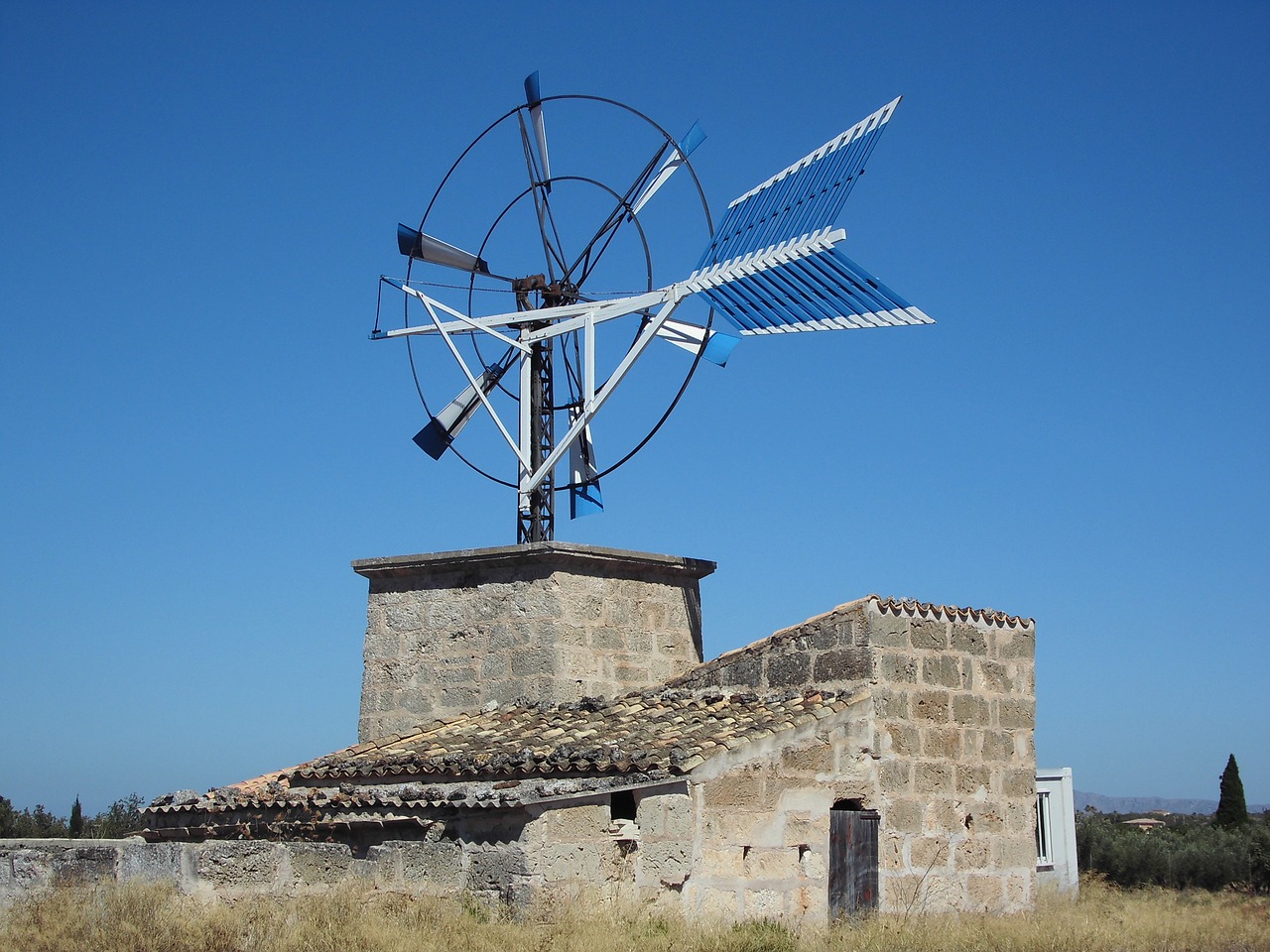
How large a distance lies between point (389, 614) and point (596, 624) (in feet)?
7.30

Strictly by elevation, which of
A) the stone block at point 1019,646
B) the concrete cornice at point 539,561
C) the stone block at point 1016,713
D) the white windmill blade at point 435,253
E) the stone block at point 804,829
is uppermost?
the white windmill blade at point 435,253

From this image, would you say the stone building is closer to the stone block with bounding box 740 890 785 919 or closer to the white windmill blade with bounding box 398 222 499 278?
the stone block with bounding box 740 890 785 919

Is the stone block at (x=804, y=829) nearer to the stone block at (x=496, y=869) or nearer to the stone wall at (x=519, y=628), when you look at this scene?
the stone block at (x=496, y=869)

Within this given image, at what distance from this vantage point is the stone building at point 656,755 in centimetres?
1063

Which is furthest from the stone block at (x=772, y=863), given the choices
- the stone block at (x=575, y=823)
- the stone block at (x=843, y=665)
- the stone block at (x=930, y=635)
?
the stone block at (x=930, y=635)

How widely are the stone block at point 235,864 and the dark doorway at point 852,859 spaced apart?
4.41m

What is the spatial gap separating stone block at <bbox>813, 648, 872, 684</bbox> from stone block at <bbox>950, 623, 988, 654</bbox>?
3.70 ft

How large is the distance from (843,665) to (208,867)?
5.37 metres

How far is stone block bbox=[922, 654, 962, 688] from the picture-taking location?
1272 centimetres

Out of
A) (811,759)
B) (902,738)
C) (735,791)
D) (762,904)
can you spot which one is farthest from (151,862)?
(902,738)

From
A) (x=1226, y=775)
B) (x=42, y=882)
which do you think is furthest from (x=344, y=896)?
(x=1226, y=775)

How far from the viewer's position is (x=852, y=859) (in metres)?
11.9

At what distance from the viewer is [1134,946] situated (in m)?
10.8

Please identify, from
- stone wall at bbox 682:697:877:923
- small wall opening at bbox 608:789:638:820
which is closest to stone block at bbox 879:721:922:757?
stone wall at bbox 682:697:877:923
